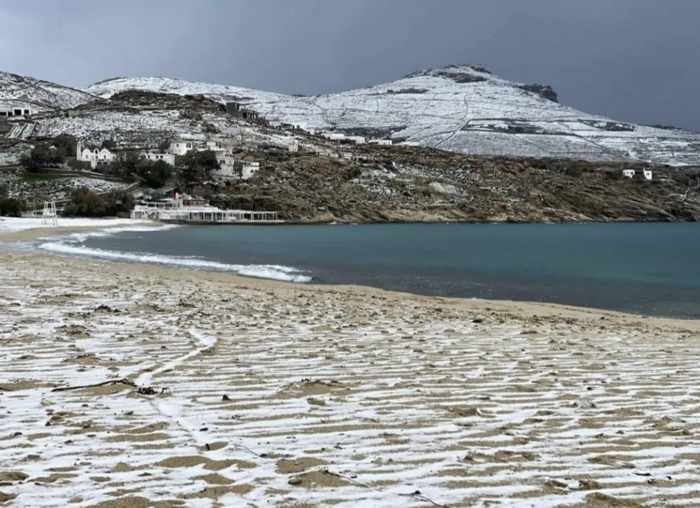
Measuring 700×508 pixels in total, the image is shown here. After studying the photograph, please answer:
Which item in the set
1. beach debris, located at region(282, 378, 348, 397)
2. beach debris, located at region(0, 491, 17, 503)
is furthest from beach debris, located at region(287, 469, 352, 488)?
beach debris, located at region(282, 378, 348, 397)

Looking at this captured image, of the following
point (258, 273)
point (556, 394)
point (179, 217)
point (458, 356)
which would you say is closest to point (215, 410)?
point (556, 394)

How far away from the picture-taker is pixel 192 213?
102500 mm

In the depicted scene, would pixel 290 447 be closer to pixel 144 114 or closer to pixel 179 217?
pixel 179 217

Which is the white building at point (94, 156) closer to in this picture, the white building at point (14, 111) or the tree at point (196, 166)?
the tree at point (196, 166)

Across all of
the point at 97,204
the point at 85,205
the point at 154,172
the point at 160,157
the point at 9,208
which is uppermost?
the point at 160,157

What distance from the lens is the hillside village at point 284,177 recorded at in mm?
109938

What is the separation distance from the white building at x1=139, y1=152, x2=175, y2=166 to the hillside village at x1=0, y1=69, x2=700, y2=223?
41 centimetres

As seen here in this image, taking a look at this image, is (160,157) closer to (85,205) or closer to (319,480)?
(85,205)

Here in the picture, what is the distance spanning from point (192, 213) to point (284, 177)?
23846 millimetres

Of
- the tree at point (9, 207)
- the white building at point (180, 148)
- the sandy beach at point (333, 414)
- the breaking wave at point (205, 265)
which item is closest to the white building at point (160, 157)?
the white building at point (180, 148)

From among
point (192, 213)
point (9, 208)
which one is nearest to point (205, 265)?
point (9, 208)

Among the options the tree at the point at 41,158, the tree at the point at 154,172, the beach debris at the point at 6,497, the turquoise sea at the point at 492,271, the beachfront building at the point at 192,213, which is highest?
the tree at the point at 41,158

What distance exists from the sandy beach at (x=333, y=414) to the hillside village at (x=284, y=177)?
85.6 metres

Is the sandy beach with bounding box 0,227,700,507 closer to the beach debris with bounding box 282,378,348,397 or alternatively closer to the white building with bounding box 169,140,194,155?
the beach debris with bounding box 282,378,348,397
